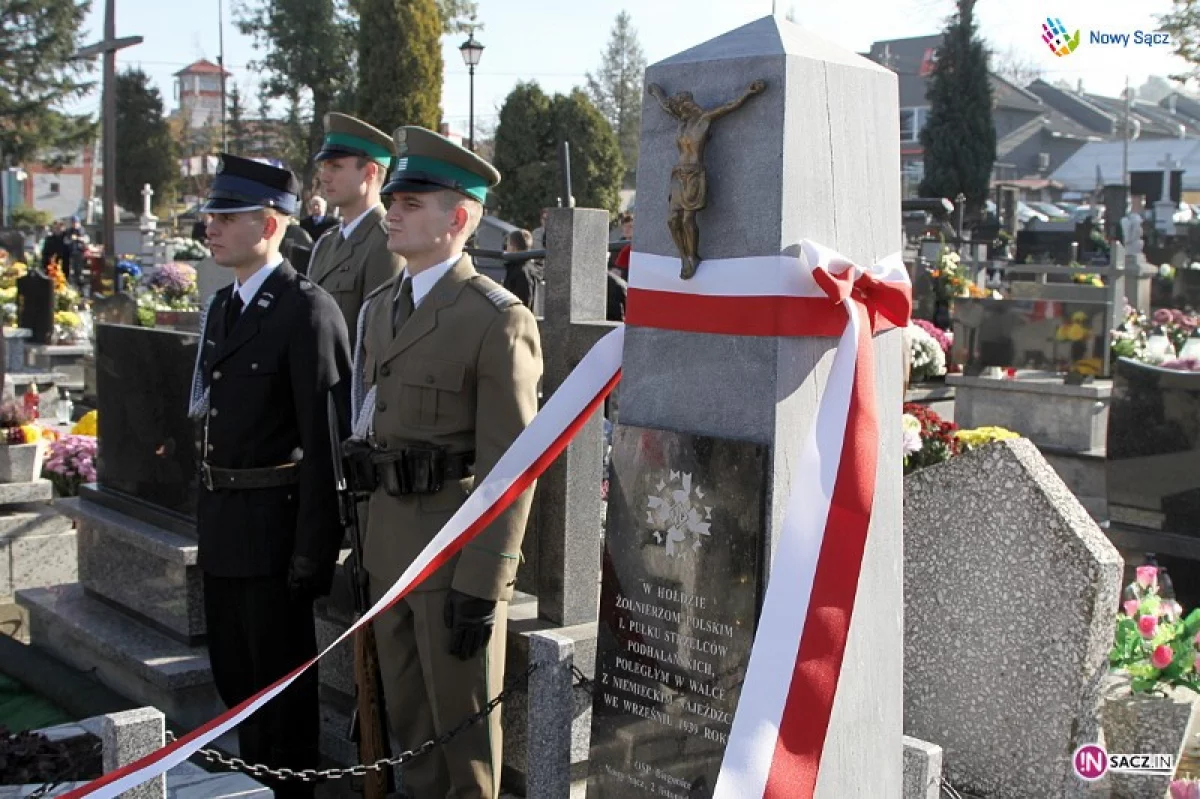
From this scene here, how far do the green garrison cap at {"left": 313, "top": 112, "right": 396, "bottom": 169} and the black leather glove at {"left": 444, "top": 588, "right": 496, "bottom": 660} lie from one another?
81.0 inches

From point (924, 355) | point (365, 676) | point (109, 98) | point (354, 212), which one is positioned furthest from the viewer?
point (109, 98)

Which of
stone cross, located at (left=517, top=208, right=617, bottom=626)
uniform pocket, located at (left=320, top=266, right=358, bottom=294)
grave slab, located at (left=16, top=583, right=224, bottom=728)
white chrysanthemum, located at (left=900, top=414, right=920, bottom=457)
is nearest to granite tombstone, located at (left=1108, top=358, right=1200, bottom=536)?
white chrysanthemum, located at (left=900, top=414, right=920, bottom=457)

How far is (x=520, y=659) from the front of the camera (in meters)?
4.24

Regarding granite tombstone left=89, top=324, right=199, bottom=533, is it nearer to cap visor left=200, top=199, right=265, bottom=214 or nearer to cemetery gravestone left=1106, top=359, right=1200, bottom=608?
cap visor left=200, top=199, right=265, bottom=214

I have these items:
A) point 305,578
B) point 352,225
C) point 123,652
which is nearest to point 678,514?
point 305,578

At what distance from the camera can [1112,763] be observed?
4.10 metres

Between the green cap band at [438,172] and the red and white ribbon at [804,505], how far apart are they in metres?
1.16

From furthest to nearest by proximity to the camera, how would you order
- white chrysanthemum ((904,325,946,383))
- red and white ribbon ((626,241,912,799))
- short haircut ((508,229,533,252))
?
short haircut ((508,229,533,252))
white chrysanthemum ((904,325,946,383))
red and white ribbon ((626,241,912,799))

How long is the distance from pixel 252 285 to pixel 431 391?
929mm

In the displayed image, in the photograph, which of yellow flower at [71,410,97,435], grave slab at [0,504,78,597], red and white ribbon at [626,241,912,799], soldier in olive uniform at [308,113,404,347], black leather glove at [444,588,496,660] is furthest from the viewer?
yellow flower at [71,410,97,435]

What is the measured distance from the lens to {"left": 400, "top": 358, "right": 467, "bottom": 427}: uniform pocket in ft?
12.5

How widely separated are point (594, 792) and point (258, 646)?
174 centimetres

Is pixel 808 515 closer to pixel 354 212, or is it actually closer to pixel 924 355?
pixel 354 212

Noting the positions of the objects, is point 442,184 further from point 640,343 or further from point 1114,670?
point 1114,670
